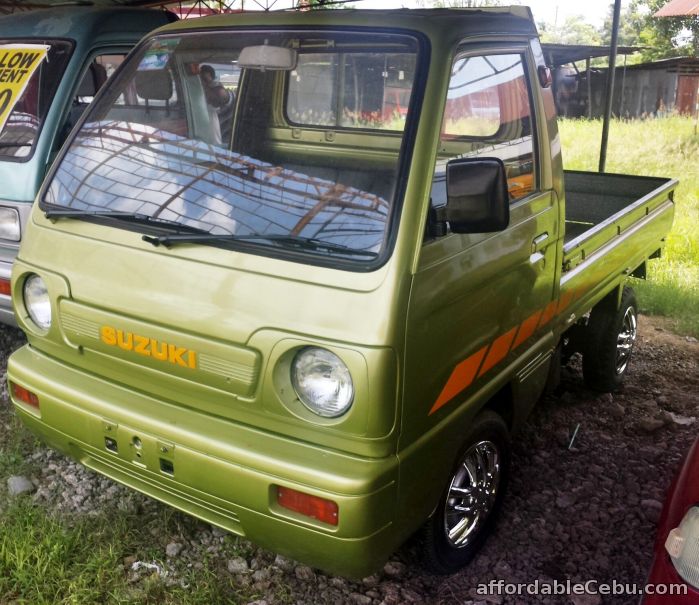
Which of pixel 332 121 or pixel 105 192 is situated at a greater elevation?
pixel 332 121

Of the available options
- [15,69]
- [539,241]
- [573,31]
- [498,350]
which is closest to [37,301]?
[498,350]

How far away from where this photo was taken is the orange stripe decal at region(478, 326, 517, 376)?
2.61 meters

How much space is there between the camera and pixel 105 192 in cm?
259

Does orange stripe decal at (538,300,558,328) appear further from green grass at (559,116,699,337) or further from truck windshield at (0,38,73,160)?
truck windshield at (0,38,73,160)

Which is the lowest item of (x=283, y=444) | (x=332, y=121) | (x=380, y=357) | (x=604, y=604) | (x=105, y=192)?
(x=604, y=604)

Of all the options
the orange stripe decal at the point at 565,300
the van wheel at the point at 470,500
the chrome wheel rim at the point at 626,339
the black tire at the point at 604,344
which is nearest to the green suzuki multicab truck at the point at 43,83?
the van wheel at the point at 470,500

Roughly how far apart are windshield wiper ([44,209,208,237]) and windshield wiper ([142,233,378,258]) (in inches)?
2.2

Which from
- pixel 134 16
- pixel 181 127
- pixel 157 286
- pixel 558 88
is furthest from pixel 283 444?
pixel 558 88

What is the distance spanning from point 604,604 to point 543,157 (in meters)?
1.81

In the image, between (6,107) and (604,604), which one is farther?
(6,107)

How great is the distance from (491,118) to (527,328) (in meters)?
0.87

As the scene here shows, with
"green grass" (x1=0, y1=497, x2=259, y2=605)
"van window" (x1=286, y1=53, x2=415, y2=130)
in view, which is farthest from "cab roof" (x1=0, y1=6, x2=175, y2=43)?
"green grass" (x1=0, y1=497, x2=259, y2=605)

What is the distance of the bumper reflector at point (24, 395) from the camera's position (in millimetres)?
2603

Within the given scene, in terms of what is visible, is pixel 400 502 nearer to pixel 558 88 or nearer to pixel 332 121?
pixel 332 121
